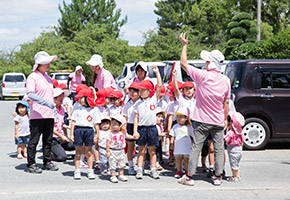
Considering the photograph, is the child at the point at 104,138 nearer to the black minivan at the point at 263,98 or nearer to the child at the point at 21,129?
the child at the point at 21,129

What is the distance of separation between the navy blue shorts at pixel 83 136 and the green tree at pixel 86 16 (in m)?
43.6

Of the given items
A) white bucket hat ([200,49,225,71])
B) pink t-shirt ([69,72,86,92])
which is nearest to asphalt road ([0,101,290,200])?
white bucket hat ([200,49,225,71])

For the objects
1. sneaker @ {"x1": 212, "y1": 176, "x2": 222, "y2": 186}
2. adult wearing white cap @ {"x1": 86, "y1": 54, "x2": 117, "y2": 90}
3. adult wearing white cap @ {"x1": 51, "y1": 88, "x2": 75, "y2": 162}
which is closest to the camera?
sneaker @ {"x1": 212, "y1": 176, "x2": 222, "y2": 186}

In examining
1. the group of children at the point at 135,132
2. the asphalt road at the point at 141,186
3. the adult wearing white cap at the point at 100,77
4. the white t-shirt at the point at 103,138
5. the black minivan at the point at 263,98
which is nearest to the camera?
the asphalt road at the point at 141,186

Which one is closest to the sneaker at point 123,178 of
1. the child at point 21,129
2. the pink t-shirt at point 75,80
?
the child at point 21,129

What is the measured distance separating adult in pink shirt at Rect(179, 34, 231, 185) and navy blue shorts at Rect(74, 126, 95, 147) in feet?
5.34

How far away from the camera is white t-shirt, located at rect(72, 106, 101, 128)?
6.90 meters

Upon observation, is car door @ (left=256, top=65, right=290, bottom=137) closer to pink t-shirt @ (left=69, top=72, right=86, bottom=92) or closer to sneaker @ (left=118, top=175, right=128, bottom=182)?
sneaker @ (left=118, top=175, right=128, bottom=182)

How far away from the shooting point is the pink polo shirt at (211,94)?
6.39m

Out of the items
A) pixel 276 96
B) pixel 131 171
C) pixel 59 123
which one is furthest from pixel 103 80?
pixel 276 96

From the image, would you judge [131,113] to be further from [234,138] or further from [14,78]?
[14,78]

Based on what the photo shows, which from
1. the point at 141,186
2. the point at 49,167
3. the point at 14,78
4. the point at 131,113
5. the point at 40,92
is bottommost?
the point at 141,186

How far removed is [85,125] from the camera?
22.6 feet

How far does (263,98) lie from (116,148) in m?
4.13
